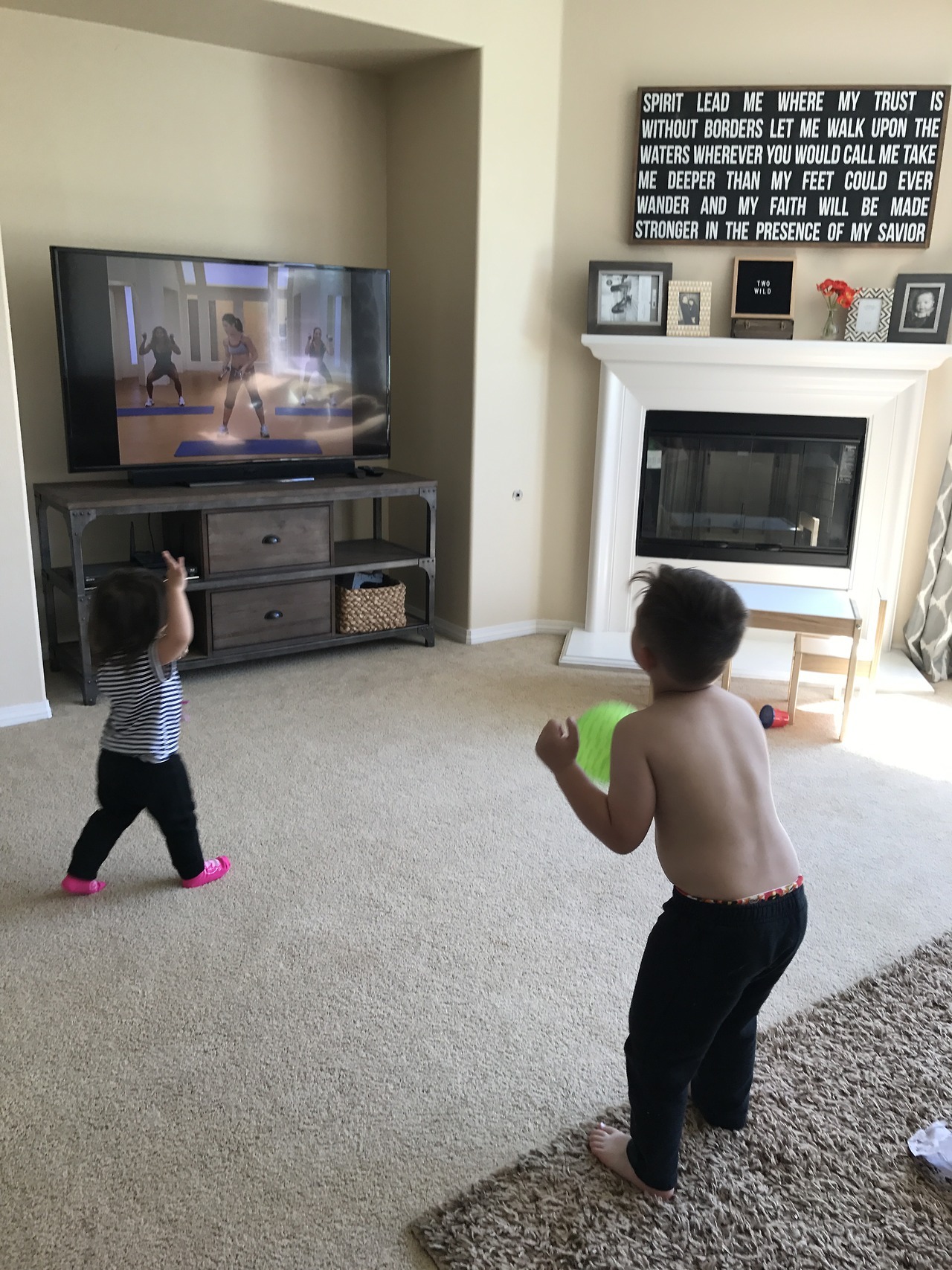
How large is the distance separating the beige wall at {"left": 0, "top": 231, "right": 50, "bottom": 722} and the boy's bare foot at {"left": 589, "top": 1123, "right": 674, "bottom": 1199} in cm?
253

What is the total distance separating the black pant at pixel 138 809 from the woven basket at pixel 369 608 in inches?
72.4

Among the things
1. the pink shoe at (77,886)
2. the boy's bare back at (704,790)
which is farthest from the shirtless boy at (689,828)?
the pink shoe at (77,886)

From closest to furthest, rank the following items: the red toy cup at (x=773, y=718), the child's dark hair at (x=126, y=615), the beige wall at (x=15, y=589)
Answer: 1. the child's dark hair at (x=126, y=615)
2. the beige wall at (x=15, y=589)
3. the red toy cup at (x=773, y=718)

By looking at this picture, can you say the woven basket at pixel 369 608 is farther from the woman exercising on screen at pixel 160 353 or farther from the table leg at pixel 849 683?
the table leg at pixel 849 683

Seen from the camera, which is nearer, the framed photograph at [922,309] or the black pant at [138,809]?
the black pant at [138,809]

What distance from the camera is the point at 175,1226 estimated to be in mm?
1526

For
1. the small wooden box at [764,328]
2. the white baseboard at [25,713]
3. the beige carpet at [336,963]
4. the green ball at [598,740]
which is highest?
the small wooden box at [764,328]

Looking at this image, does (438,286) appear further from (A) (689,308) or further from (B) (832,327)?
(B) (832,327)

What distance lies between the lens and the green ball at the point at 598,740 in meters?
1.69

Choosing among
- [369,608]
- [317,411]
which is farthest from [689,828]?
[317,411]

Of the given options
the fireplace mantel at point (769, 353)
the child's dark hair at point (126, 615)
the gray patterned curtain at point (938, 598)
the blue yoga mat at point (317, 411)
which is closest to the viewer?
the child's dark hair at point (126, 615)

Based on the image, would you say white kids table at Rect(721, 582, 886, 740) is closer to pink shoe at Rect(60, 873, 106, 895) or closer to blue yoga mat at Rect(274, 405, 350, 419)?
blue yoga mat at Rect(274, 405, 350, 419)

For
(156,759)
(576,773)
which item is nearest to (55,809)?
(156,759)

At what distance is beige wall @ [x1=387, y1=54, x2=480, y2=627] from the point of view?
416 centimetres
